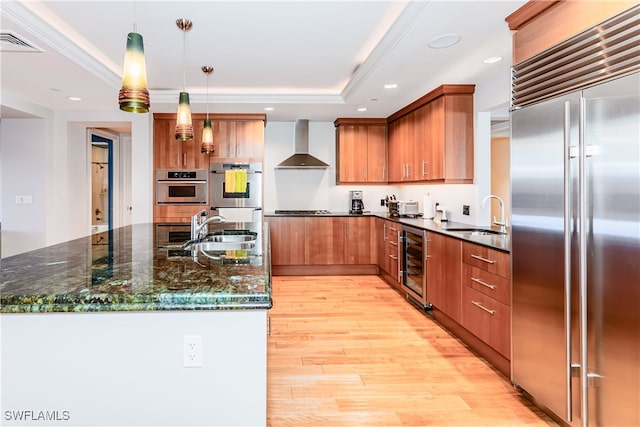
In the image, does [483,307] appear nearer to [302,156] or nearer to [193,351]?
[193,351]

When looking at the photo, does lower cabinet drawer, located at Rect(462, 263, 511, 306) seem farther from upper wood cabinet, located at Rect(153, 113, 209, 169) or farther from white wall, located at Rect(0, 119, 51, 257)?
white wall, located at Rect(0, 119, 51, 257)

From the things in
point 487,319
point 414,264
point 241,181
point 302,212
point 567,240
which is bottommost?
point 487,319

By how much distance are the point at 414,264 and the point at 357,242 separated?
165cm

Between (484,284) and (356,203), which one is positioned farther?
(356,203)

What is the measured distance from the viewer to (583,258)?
1.75 m

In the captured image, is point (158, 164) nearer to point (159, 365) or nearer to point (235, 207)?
point (235, 207)

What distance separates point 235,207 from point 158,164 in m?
1.23

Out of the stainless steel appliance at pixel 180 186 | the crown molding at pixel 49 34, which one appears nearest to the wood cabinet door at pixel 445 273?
the stainless steel appliance at pixel 180 186

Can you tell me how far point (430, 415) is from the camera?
82.9 inches

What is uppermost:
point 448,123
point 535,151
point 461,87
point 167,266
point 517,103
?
point 461,87

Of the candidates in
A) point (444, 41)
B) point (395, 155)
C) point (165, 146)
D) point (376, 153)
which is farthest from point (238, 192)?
point (444, 41)

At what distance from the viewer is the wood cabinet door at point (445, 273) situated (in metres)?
3.13

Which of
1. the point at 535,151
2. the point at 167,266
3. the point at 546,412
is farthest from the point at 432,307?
the point at 167,266

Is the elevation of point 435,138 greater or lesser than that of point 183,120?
greater
